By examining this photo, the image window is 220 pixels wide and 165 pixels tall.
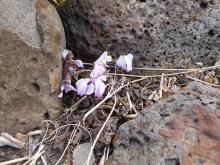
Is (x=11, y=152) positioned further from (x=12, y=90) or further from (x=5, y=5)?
(x=5, y=5)

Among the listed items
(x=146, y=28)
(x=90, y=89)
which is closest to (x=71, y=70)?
(x=90, y=89)

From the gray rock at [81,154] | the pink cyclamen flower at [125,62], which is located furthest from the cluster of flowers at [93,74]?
the gray rock at [81,154]

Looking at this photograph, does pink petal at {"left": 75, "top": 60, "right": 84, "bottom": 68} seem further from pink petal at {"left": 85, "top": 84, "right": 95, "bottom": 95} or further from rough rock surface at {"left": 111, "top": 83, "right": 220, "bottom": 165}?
rough rock surface at {"left": 111, "top": 83, "right": 220, "bottom": 165}

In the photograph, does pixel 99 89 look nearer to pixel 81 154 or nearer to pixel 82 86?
pixel 82 86

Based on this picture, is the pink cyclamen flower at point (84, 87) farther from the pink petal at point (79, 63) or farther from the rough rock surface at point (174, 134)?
the rough rock surface at point (174, 134)

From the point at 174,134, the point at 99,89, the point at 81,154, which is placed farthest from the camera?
the point at 99,89

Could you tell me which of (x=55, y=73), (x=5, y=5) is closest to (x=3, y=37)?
(x=5, y=5)

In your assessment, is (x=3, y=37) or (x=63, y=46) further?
(x=63, y=46)
